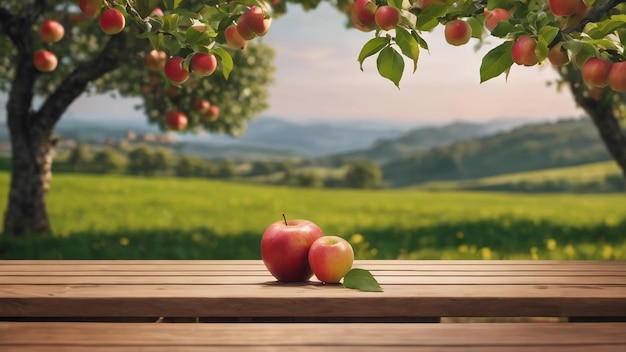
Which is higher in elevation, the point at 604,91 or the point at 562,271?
the point at 604,91

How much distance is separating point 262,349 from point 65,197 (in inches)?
567

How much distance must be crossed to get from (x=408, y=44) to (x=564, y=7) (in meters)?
0.59

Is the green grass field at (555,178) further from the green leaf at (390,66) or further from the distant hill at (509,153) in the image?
the green leaf at (390,66)

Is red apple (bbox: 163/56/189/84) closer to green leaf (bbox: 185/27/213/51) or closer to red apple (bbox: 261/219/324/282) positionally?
green leaf (bbox: 185/27/213/51)

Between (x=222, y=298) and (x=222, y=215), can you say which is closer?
(x=222, y=298)

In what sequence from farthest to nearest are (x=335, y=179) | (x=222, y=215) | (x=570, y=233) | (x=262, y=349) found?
(x=335, y=179) → (x=222, y=215) → (x=570, y=233) → (x=262, y=349)

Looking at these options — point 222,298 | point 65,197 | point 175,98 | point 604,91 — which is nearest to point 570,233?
point 604,91

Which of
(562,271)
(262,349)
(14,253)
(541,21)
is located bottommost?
(14,253)

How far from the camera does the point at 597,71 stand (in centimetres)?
251

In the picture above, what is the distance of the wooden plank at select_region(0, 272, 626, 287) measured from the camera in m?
2.96

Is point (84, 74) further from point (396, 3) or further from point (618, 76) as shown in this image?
point (618, 76)

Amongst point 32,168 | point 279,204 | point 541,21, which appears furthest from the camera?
point 279,204

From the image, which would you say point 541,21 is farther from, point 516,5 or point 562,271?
point 562,271

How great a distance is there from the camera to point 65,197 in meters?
15.6
